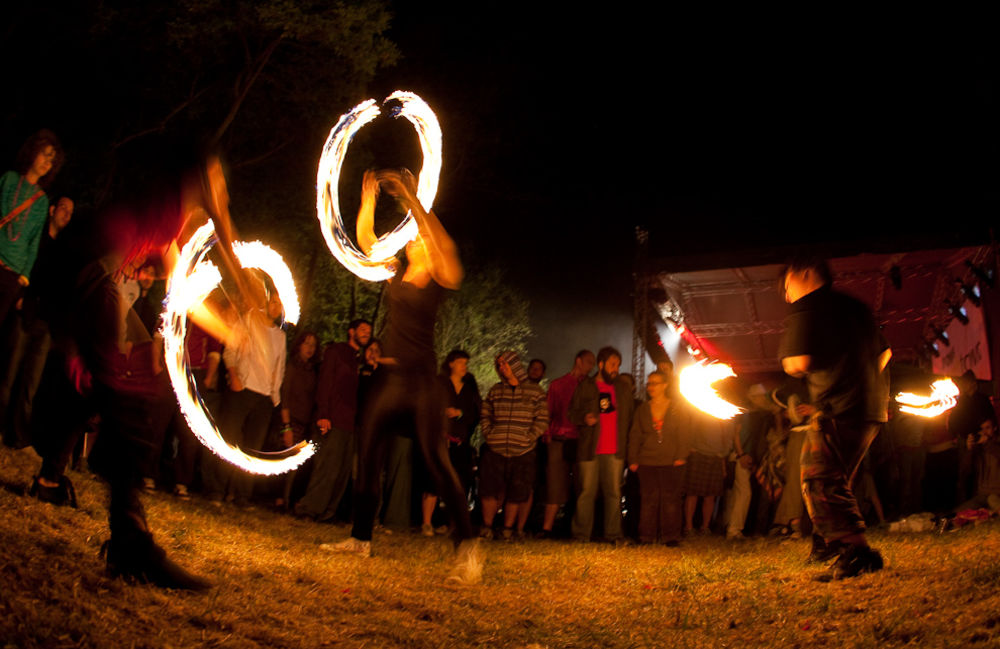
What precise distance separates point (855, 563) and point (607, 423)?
521 centimetres

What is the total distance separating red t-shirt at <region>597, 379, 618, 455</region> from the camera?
1091cm

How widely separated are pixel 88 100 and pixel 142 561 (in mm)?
16852

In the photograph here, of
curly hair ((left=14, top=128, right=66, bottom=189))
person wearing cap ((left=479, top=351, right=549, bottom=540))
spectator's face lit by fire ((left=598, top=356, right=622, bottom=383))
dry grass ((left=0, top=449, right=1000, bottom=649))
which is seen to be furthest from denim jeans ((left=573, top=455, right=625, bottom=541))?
curly hair ((left=14, top=128, right=66, bottom=189))

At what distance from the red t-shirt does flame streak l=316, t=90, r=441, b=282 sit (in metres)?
4.40

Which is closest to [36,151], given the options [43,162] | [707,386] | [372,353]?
[43,162]

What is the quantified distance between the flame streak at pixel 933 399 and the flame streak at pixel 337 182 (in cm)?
576

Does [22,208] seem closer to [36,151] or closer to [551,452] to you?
[36,151]

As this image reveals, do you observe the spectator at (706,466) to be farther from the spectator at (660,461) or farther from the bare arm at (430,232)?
the bare arm at (430,232)

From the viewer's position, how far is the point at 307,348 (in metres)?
10.3

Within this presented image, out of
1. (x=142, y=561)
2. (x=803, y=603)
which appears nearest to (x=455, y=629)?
(x=142, y=561)

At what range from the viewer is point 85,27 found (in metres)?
17.5

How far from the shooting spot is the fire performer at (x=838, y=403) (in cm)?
598

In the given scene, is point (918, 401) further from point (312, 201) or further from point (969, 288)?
point (312, 201)

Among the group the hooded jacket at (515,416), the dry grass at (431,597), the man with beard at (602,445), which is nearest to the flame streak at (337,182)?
the dry grass at (431,597)
